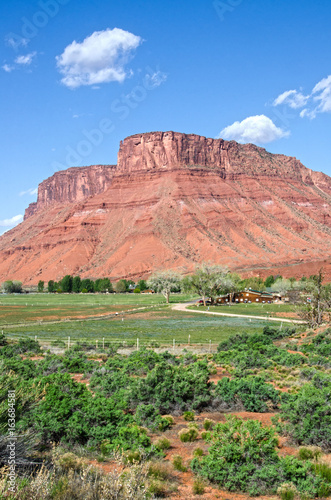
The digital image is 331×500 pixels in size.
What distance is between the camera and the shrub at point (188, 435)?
11555 mm


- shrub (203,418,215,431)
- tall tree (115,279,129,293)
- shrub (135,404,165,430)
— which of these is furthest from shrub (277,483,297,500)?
tall tree (115,279,129,293)

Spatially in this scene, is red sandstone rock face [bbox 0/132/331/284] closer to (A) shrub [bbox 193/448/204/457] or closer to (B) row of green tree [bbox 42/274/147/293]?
(B) row of green tree [bbox 42/274/147/293]

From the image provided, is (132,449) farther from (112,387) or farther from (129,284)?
(129,284)

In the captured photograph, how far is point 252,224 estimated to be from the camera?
175125mm

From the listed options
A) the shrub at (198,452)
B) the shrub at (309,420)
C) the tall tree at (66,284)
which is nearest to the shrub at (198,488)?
the shrub at (198,452)

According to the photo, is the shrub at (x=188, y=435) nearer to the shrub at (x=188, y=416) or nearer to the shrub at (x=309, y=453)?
the shrub at (x=188, y=416)

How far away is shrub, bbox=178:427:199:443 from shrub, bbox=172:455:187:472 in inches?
64.3

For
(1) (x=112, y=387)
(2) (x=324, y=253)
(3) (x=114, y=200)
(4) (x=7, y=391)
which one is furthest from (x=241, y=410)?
(3) (x=114, y=200)

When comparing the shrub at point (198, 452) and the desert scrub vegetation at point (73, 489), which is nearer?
the desert scrub vegetation at point (73, 489)

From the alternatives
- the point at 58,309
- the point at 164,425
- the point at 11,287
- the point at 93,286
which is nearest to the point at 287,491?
the point at 164,425

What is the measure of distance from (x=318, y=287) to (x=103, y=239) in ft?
489

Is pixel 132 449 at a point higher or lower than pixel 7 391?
lower

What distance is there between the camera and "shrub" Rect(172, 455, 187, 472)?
945 centimetres

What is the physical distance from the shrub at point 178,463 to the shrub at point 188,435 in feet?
5.36
